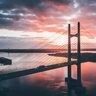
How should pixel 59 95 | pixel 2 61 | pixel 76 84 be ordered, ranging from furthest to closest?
pixel 2 61 < pixel 76 84 < pixel 59 95

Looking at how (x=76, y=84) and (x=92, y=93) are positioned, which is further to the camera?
(x=76, y=84)

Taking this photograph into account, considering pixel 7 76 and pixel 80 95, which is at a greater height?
pixel 7 76

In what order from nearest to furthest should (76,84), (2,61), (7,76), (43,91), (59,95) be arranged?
1. (7,76)
2. (59,95)
3. (43,91)
4. (76,84)
5. (2,61)

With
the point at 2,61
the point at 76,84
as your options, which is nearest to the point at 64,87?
the point at 76,84

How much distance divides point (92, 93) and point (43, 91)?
8.74 metres

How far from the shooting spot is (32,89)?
36219mm

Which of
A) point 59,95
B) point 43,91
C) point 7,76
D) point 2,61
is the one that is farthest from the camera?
point 2,61

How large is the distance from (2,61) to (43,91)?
5633cm

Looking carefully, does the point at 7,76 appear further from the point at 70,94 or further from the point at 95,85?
the point at 95,85

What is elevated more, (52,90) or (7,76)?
(7,76)

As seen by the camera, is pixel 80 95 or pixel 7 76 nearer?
pixel 7 76

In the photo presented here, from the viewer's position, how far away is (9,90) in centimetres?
3522

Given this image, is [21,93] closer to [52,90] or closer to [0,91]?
[0,91]

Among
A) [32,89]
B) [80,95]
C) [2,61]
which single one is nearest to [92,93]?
[80,95]
